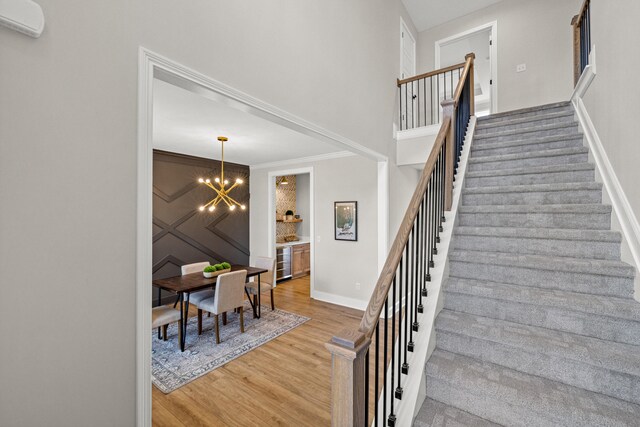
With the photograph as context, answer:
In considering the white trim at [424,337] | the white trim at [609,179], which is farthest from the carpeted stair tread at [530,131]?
the white trim at [424,337]

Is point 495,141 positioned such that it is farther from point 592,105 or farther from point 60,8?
point 60,8

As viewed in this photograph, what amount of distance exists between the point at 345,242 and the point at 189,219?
9.81ft

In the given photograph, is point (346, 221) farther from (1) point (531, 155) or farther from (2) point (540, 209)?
(2) point (540, 209)

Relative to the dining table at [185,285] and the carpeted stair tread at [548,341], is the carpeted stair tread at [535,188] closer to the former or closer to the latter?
the carpeted stair tread at [548,341]

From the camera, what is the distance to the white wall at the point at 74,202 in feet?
3.07

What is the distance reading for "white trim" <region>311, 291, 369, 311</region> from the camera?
4.50 metres

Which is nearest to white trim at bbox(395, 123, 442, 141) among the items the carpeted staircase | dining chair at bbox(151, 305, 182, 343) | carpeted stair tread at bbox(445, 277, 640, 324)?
the carpeted staircase

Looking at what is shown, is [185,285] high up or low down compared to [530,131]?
down

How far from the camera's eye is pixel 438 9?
475 cm

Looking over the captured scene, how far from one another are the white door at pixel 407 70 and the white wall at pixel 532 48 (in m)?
1.02

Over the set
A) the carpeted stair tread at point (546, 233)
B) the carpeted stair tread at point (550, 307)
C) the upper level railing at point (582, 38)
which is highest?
the upper level railing at point (582, 38)

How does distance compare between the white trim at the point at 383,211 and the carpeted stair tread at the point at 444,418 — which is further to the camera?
the white trim at the point at 383,211

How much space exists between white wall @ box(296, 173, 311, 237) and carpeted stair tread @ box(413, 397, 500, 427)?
624 cm

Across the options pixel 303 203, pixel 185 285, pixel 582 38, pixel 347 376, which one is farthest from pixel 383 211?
pixel 303 203
